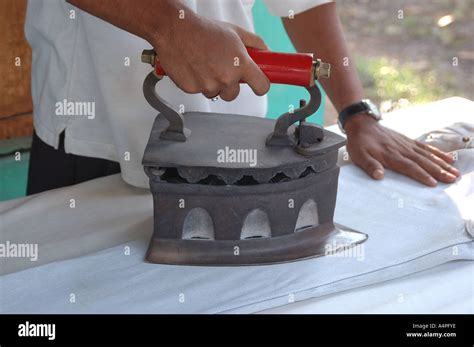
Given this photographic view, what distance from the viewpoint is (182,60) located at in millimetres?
1081

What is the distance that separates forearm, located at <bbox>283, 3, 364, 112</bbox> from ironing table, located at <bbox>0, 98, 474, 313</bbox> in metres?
0.33

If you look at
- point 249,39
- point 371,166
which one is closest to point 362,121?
point 371,166

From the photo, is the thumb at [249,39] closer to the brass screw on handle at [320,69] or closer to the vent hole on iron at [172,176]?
the brass screw on handle at [320,69]

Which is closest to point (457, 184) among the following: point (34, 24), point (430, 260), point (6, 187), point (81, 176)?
point (430, 260)

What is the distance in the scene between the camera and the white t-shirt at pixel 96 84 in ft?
4.31

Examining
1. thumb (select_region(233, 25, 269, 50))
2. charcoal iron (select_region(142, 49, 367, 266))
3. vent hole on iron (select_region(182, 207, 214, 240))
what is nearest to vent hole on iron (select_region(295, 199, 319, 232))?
charcoal iron (select_region(142, 49, 367, 266))

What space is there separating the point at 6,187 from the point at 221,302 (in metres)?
0.99

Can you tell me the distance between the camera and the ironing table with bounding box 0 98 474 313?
1.01m

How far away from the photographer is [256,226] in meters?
1.10

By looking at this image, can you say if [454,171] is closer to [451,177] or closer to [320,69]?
[451,177]

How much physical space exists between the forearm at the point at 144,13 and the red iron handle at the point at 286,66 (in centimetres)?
3

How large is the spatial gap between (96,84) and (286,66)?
1.35 ft

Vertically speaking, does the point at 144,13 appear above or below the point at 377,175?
above

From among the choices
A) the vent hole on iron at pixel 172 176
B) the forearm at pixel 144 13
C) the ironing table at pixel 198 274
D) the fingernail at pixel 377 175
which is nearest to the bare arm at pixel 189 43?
the forearm at pixel 144 13
